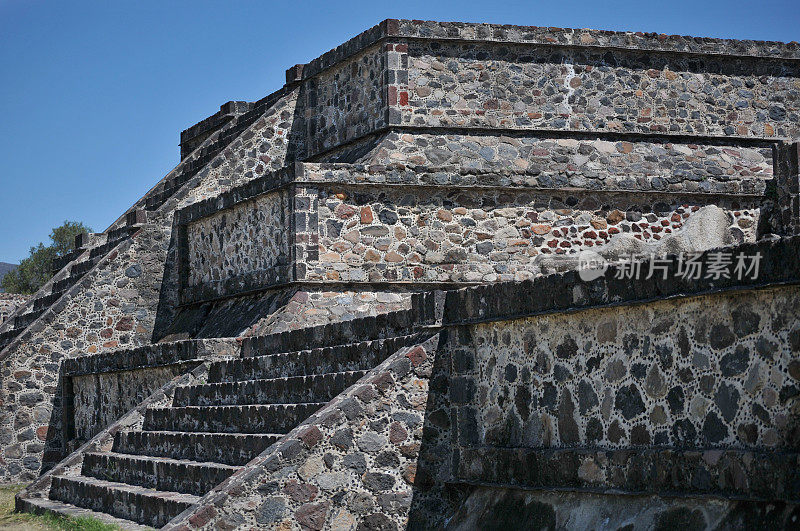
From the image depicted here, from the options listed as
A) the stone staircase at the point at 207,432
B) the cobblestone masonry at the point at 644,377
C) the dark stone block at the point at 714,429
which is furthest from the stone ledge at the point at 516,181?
the dark stone block at the point at 714,429

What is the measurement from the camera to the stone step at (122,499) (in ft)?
30.2

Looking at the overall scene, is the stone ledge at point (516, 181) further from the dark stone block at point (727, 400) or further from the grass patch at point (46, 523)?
the dark stone block at point (727, 400)

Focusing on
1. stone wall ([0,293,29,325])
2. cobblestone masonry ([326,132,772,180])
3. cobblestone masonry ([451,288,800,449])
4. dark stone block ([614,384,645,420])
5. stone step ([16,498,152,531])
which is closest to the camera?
cobblestone masonry ([451,288,800,449])

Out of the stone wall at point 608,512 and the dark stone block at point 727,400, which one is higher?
the dark stone block at point 727,400

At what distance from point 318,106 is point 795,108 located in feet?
22.5

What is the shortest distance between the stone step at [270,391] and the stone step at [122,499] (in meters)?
1.09

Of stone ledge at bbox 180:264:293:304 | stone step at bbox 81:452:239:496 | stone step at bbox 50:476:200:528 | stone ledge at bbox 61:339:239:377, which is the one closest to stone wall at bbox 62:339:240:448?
stone ledge at bbox 61:339:239:377

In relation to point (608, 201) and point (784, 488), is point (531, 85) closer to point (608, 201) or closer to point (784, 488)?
point (608, 201)

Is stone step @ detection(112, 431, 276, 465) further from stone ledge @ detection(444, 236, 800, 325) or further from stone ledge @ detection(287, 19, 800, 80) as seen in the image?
stone ledge @ detection(287, 19, 800, 80)

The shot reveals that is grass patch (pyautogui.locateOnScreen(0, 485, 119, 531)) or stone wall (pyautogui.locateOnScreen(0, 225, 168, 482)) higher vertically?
stone wall (pyautogui.locateOnScreen(0, 225, 168, 482))

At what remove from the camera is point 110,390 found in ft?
46.8

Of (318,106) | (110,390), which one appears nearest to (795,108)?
(318,106)

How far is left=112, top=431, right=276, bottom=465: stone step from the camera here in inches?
355

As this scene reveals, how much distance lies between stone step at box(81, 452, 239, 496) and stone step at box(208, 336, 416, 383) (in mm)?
1119
